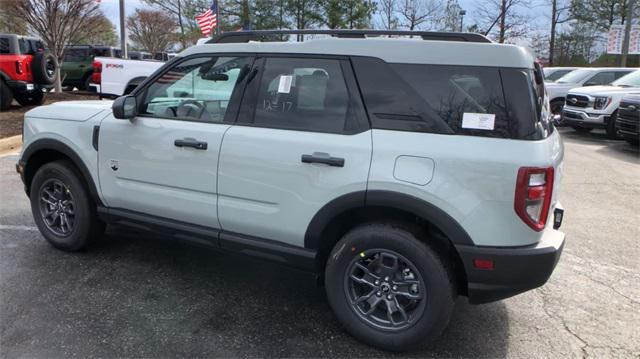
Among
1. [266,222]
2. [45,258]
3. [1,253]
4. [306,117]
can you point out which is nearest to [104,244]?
[45,258]

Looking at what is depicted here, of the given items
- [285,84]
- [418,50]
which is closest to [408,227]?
[418,50]

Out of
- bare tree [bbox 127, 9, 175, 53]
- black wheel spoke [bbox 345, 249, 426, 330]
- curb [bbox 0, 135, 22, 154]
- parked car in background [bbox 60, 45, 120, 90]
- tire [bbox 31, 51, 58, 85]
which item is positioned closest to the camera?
black wheel spoke [bbox 345, 249, 426, 330]

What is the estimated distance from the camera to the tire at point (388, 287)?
2.83 m

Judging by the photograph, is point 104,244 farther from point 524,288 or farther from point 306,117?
point 524,288

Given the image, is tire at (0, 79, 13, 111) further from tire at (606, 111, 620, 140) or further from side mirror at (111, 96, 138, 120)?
tire at (606, 111, 620, 140)

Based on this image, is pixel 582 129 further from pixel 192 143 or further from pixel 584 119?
pixel 192 143

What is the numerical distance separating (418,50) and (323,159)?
0.82 metres

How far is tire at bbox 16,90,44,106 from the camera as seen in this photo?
1302cm

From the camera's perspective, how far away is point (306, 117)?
3176 mm

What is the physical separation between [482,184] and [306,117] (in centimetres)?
114

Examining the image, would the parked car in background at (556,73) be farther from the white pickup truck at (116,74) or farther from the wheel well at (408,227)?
the wheel well at (408,227)

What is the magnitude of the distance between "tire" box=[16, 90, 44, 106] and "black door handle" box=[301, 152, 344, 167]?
40.5ft

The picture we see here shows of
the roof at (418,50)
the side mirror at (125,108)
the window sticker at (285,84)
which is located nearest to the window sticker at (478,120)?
the roof at (418,50)

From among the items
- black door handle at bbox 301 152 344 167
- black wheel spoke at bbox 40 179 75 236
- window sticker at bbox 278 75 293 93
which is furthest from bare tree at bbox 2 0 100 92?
black door handle at bbox 301 152 344 167
